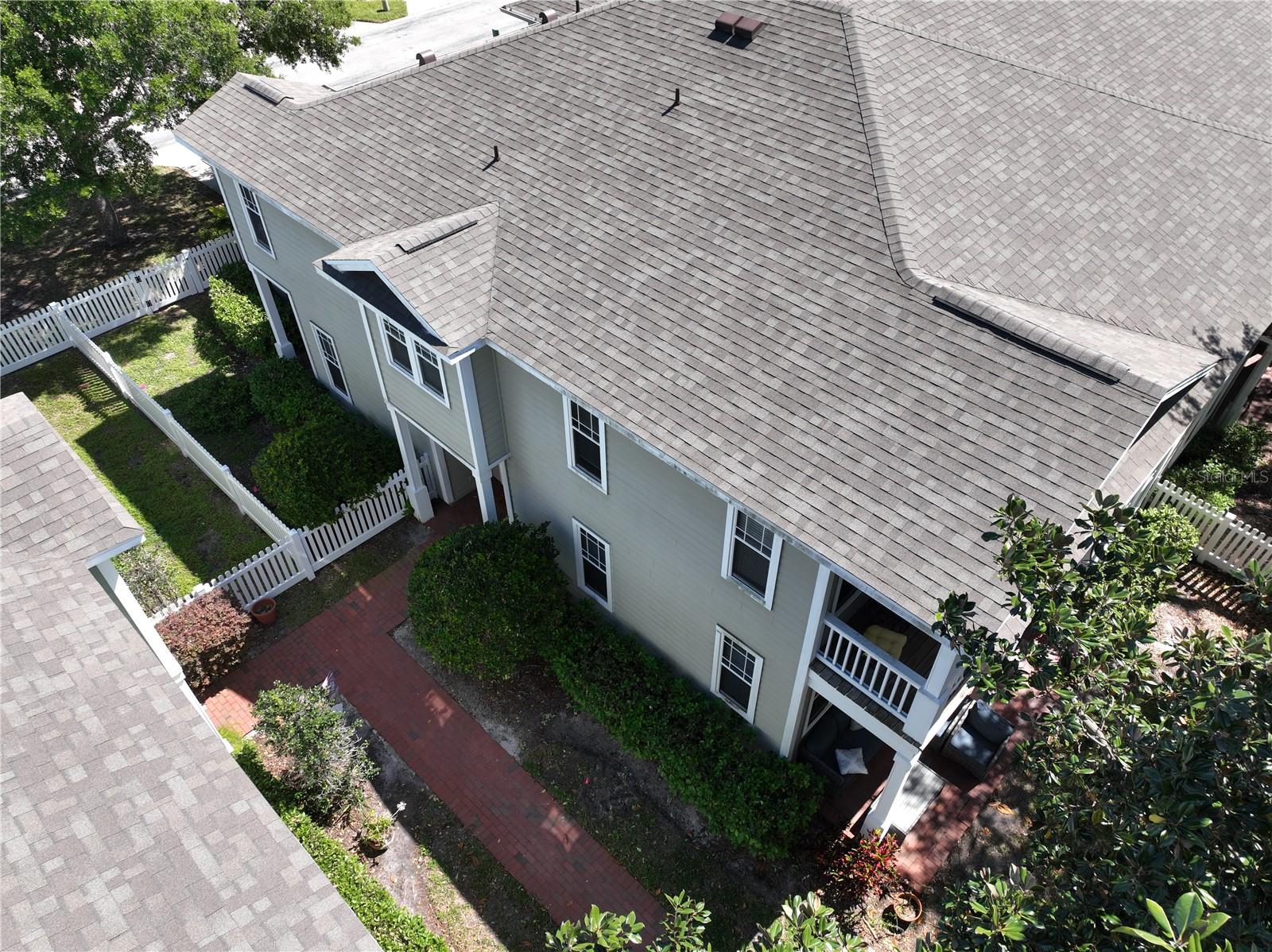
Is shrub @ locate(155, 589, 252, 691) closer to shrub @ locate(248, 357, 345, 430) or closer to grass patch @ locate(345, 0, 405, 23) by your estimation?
shrub @ locate(248, 357, 345, 430)

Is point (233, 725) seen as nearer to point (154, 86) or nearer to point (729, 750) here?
point (729, 750)

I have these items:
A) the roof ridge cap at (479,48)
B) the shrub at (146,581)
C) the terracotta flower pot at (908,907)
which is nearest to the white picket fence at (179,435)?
the shrub at (146,581)

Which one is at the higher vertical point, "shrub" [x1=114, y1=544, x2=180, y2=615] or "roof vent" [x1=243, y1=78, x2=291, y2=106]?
"roof vent" [x1=243, y1=78, x2=291, y2=106]

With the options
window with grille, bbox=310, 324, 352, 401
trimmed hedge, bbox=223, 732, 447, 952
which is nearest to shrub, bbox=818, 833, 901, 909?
trimmed hedge, bbox=223, 732, 447, 952

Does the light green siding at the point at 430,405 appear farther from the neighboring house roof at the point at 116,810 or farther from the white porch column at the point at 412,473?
the neighboring house roof at the point at 116,810

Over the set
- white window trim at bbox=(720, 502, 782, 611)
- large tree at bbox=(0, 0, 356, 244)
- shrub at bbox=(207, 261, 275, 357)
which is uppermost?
large tree at bbox=(0, 0, 356, 244)

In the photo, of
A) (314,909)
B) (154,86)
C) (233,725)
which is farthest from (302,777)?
(154,86)
